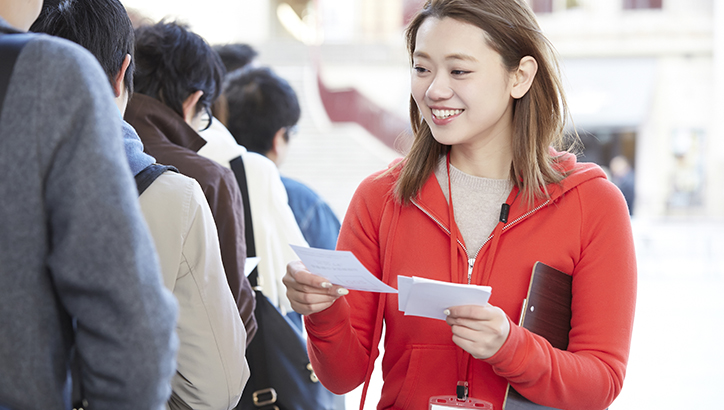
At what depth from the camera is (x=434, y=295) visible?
4.00 ft

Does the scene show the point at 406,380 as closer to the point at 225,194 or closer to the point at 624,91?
the point at 225,194

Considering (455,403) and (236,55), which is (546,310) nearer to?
(455,403)

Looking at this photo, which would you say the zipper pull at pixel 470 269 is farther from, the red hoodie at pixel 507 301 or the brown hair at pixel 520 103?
the brown hair at pixel 520 103

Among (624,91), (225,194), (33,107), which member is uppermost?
(33,107)

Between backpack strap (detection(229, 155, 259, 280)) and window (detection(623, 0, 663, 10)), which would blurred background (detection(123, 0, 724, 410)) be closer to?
window (detection(623, 0, 663, 10))

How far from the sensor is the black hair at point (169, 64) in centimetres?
218

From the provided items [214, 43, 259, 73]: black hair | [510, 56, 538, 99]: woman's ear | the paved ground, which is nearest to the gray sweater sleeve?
[510, 56, 538, 99]: woman's ear

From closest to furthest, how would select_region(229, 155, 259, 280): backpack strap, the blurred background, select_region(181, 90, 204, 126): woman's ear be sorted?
select_region(181, 90, 204, 126): woman's ear → select_region(229, 155, 259, 280): backpack strap → the blurred background

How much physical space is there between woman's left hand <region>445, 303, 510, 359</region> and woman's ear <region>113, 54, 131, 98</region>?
0.94 meters

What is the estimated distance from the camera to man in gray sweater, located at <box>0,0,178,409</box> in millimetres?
878

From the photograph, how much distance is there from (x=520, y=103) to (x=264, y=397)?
1.33 meters

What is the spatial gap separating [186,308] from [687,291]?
27.3ft

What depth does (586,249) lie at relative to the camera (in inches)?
61.1

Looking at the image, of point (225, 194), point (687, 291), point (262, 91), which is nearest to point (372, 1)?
point (687, 291)
